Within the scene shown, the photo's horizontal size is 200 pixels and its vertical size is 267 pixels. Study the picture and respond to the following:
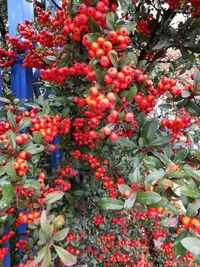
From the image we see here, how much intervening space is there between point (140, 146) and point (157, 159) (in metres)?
0.11

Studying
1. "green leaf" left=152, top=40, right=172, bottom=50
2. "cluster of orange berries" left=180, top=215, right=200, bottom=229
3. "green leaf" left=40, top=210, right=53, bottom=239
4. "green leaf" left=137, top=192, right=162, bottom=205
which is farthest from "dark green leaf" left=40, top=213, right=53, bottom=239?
"green leaf" left=152, top=40, right=172, bottom=50

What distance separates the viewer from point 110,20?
1020 millimetres

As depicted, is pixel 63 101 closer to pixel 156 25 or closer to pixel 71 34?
pixel 71 34

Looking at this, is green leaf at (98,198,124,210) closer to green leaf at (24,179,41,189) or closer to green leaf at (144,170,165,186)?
green leaf at (144,170,165,186)

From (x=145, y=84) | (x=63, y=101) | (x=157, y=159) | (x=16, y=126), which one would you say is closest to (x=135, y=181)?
(x=157, y=159)

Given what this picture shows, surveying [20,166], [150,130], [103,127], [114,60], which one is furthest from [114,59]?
[20,166]

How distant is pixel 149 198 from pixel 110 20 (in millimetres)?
610

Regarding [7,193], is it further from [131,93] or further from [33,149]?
[131,93]

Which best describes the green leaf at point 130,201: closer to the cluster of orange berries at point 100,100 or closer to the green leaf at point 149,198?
the green leaf at point 149,198

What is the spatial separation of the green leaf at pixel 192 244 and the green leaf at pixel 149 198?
0.20 metres

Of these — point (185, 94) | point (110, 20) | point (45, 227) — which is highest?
point (110, 20)

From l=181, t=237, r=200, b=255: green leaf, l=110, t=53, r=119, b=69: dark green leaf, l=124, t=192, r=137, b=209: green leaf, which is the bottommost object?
l=124, t=192, r=137, b=209: green leaf

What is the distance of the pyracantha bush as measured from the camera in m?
1.00

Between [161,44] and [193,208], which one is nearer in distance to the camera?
[193,208]
